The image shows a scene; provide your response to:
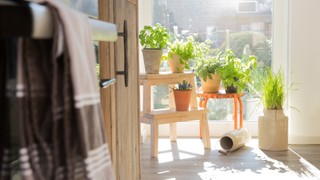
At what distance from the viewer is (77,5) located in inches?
38.1

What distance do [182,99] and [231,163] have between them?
2.19 ft

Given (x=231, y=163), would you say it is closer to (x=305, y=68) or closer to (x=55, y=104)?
(x=305, y=68)

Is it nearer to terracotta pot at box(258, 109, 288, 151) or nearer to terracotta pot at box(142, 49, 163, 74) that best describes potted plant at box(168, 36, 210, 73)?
terracotta pot at box(142, 49, 163, 74)

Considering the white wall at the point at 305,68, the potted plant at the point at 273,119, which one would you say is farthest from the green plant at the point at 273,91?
the white wall at the point at 305,68

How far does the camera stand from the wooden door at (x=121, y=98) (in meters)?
1.12

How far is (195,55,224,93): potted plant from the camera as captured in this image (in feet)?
9.12

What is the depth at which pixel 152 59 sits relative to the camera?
2625 millimetres

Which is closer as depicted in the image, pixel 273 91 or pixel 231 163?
pixel 231 163

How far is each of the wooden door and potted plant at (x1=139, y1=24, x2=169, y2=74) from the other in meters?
0.93

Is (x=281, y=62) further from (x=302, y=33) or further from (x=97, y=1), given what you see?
(x=97, y=1)

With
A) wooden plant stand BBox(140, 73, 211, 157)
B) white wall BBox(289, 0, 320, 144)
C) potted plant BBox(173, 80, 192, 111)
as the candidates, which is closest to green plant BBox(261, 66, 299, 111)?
white wall BBox(289, 0, 320, 144)

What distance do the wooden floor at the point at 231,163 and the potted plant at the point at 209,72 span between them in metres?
0.58

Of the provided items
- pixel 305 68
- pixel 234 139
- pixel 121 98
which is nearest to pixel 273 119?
pixel 234 139

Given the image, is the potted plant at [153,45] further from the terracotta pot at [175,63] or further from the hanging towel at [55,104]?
the hanging towel at [55,104]
